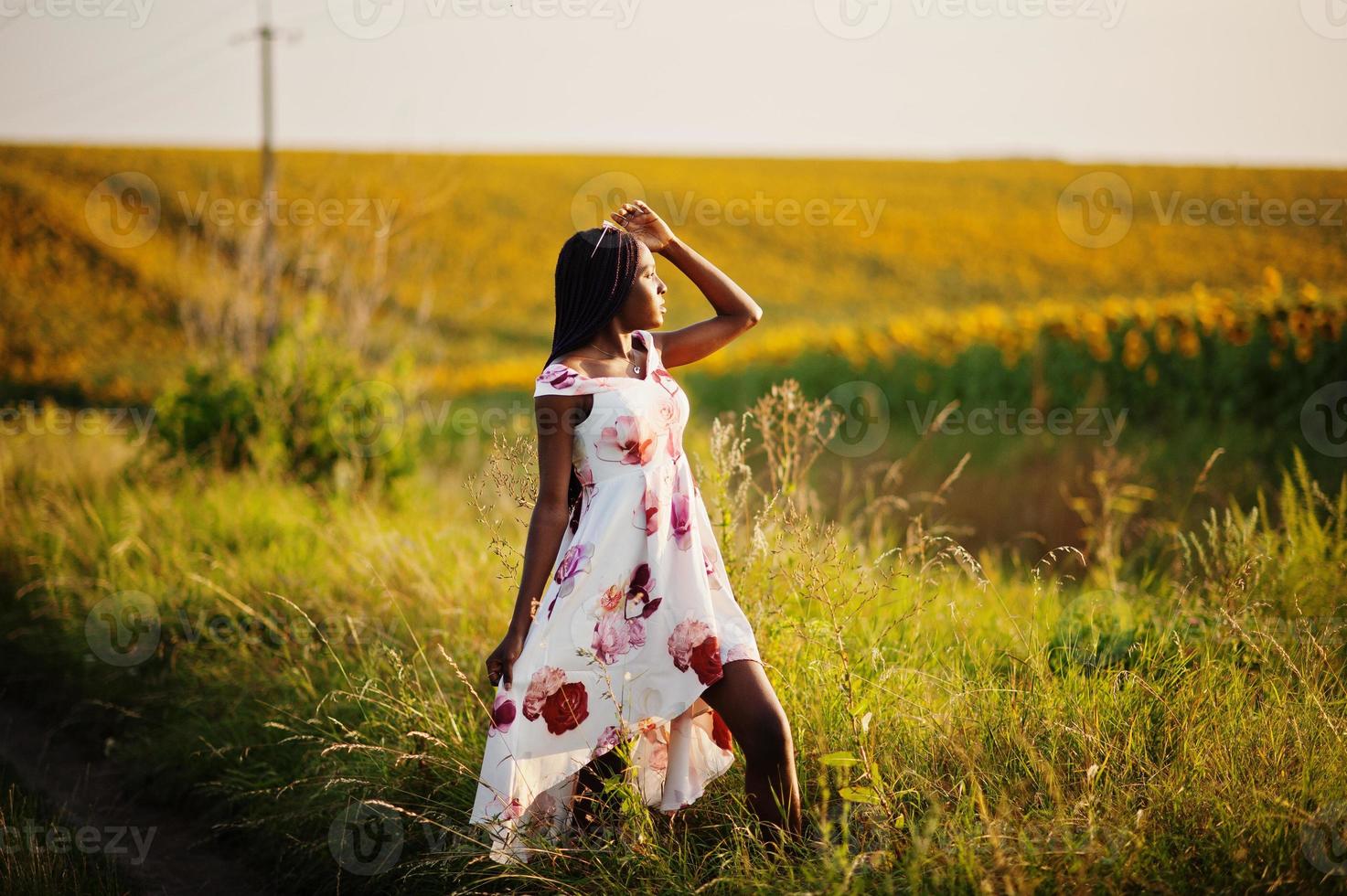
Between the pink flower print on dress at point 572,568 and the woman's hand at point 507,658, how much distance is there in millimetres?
114

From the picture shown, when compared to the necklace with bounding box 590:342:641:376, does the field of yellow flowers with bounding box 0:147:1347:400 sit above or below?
above

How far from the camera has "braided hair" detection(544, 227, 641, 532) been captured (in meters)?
2.82

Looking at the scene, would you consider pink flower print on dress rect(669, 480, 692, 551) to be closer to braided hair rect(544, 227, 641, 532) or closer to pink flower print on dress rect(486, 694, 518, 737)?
braided hair rect(544, 227, 641, 532)

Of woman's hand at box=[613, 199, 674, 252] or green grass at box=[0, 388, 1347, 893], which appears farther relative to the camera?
woman's hand at box=[613, 199, 674, 252]

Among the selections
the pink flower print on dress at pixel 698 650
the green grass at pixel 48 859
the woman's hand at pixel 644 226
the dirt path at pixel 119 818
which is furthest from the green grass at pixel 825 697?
the woman's hand at pixel 644 226

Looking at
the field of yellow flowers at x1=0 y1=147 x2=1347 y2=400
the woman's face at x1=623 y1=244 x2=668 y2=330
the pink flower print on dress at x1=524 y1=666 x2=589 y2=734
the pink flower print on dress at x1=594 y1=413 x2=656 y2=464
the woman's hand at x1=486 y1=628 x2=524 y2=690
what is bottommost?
the pink flower print on dress at x1=524 y1=666 x2=589 y2=734

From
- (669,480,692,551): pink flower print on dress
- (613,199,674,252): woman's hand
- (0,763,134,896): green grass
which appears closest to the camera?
(669,480,692,551): pink flower print on dress

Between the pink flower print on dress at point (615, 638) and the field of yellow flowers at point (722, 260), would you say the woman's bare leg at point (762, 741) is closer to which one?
the pink flower print on dress at point (615, 638)

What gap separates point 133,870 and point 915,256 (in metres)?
35.4

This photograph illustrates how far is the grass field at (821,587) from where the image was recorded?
2645mm

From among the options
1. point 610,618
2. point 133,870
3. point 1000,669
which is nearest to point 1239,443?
point 1000,669

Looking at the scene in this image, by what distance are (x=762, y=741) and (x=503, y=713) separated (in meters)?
0.72

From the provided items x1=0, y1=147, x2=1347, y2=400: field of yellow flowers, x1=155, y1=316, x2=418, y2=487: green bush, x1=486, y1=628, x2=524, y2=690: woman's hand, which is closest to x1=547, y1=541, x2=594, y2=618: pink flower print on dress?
x1=486, y1=628, x2=524, y2=690: woman's hand

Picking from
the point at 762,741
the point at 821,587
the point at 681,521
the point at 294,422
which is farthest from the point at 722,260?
the point at 762,741
